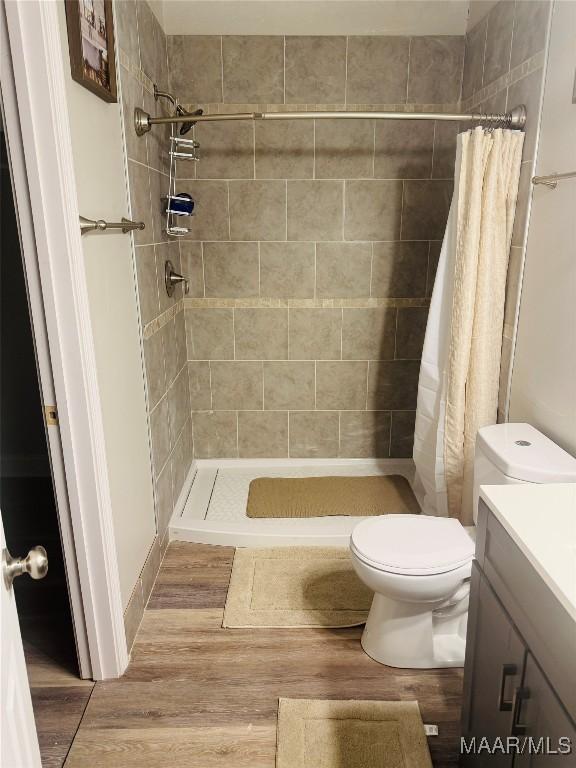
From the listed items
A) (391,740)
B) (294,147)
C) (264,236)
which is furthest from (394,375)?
(391,740)

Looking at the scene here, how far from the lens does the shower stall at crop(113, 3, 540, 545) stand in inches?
107

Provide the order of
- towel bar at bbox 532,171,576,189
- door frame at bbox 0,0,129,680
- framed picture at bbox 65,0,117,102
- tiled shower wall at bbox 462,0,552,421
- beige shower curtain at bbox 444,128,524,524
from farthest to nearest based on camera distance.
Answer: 1. beige shower curtain at bbox 444,128,524,524
2. tiled shower wall at bbox 462,0,552,421
3. towel bar at bbox 532,171,576,189
4. framed picture at bbox 65,0,117,102
5. door frame at bbox 0,0,129,680

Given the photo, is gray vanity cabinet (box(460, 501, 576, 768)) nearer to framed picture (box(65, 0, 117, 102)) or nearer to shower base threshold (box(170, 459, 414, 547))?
shower base threshold (box(170, 459, 414, 547))

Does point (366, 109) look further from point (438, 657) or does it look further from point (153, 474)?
point (438, 657)

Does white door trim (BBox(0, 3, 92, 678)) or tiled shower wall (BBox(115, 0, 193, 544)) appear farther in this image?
tiled shower wall (BBox(115, 0, 193, 544))

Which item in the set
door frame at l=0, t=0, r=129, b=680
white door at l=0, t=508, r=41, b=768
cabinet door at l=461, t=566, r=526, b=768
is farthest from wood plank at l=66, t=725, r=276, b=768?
white door at l=0, t=508, r=41, b=768

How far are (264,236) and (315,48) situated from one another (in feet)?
3.12

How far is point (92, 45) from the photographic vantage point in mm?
1675

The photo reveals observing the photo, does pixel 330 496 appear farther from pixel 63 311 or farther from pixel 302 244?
pixel 63 311

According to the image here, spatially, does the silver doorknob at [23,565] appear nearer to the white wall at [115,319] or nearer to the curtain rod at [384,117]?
the white wall at [115,319]

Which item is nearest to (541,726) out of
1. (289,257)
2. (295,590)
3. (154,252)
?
(295,590)

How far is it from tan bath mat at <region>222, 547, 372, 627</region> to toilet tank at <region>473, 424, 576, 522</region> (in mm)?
698

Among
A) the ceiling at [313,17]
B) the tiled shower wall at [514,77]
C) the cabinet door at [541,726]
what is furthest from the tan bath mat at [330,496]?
the ceiling at [313,17]

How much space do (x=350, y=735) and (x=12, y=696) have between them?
1123mm
